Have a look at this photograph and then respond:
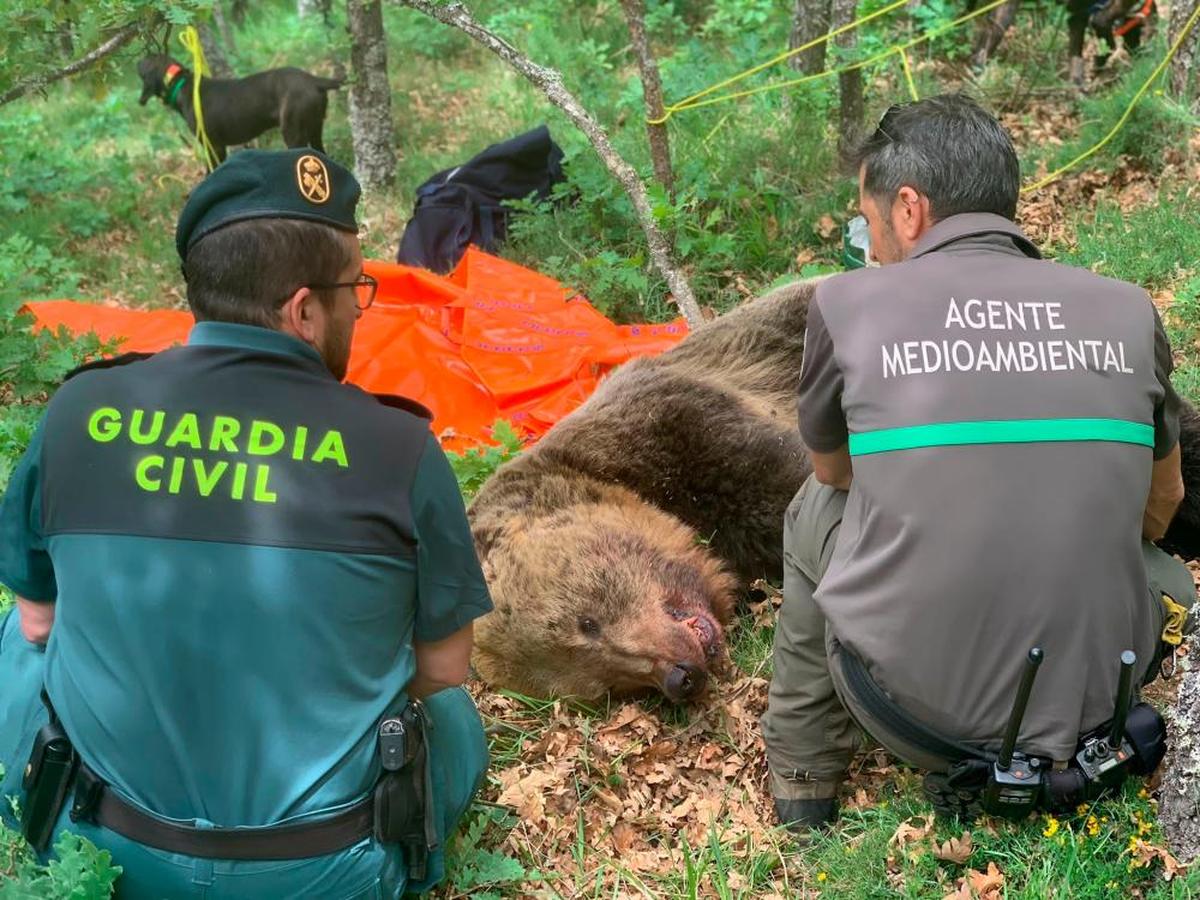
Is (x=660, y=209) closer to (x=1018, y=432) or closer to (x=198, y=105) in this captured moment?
(x=1018, y=432)

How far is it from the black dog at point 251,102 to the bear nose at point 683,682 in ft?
21.5

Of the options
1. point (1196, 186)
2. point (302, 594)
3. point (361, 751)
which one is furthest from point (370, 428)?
point (1196, 186)

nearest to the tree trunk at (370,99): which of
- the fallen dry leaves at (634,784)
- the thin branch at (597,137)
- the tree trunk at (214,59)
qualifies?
the thin branch at (597,137)

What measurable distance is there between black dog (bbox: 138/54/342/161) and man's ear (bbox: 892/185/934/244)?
6824 millimetres

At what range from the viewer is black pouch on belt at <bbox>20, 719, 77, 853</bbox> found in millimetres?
2559

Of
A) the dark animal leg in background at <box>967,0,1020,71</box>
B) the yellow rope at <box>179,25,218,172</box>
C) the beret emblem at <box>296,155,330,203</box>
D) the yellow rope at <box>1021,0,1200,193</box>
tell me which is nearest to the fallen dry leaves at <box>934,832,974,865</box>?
the beret emblem at <box>296,155,330,203</box>

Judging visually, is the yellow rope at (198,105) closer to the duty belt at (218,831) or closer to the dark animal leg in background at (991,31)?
the dark animal leg in background at (991,31)

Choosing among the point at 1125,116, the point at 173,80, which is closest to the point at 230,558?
the point at 1125,116

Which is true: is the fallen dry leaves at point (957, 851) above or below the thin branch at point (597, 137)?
below

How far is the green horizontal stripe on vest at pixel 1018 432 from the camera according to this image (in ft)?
8.44

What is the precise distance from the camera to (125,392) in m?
2.41

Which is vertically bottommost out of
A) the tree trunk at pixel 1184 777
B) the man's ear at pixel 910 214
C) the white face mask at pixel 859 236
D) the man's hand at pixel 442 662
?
the tree trunk at pixel 1184 777

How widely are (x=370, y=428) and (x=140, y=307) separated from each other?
260 inches

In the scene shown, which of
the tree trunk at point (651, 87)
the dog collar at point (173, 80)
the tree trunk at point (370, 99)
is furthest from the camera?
the dog collar at point (173, 80)
